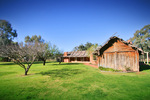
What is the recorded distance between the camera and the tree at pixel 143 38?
115 ft

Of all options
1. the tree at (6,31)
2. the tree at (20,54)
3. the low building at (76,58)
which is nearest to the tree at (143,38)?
the low building at (76,58)

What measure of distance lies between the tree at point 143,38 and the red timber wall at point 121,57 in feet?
101

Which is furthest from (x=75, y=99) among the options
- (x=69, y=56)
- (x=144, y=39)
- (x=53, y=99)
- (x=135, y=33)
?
(x=135, y=33)

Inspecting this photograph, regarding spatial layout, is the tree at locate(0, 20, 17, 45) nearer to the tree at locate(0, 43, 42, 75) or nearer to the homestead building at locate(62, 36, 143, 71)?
the tree at locate(0, 43, 42, 75)

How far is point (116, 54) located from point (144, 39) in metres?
33.0

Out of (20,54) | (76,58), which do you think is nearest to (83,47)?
(76,58)

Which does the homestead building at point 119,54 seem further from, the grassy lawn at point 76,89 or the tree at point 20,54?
the tree at point 20,54

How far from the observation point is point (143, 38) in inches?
1411

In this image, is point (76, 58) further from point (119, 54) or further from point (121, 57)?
point (121, 57)

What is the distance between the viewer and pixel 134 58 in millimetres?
11789

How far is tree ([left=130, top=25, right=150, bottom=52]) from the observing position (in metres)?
34.9

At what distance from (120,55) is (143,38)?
109ft

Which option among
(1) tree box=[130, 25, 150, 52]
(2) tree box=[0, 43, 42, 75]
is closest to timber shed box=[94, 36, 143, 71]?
(2) tree box=[0, 43, 42, 75]

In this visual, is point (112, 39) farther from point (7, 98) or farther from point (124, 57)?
point (7, 98)
